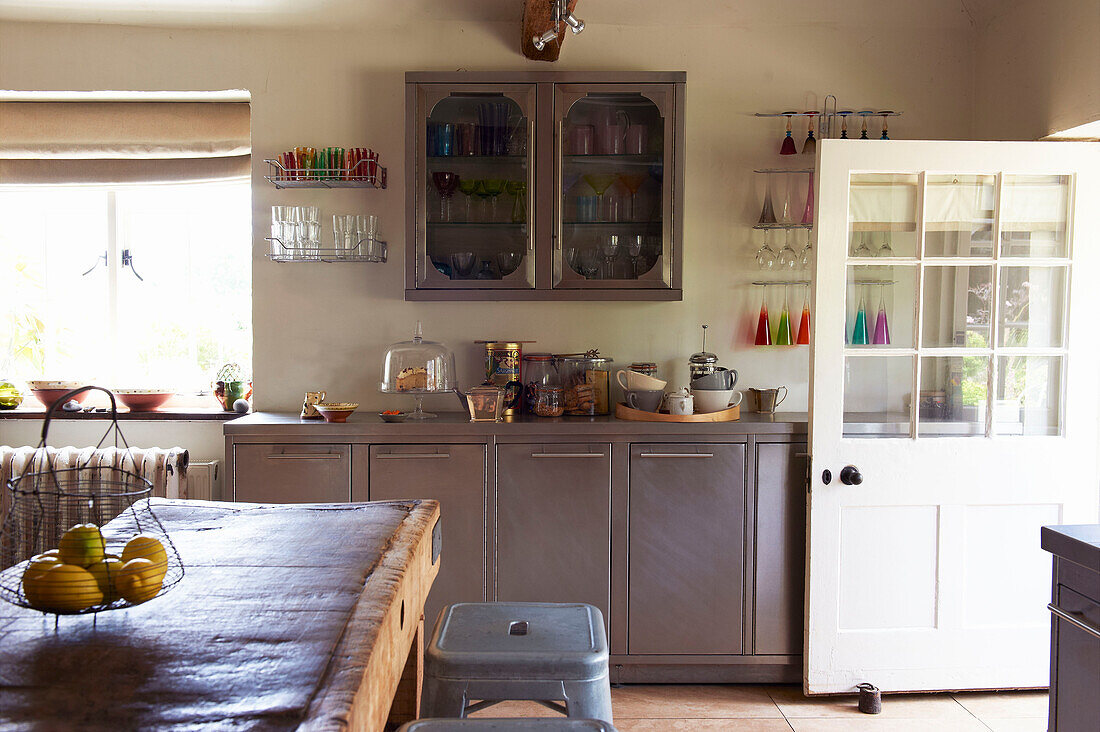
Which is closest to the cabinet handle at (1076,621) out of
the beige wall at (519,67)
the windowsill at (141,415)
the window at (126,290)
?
the beige wall at (519,67)

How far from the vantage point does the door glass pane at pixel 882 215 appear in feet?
9.80

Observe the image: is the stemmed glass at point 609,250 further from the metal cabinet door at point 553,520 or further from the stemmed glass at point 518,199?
the metal cabinet door at point 553,520

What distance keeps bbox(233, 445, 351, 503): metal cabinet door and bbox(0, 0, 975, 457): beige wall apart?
0.50 metres

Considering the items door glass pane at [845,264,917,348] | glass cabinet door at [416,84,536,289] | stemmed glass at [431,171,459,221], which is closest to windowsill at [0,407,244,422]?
glass cabinet door at [416,84,536,289]

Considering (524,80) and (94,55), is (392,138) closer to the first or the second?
(524,80)

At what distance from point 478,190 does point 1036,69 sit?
86.6 inches

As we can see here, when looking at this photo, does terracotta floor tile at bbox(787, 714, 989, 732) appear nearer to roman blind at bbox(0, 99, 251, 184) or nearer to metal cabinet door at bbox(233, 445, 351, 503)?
metal cabinet door at bbox(233, 445, 351, 503)

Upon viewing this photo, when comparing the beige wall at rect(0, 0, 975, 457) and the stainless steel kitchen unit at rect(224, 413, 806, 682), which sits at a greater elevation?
the beige wall at rect(0, 0, 975, 457)

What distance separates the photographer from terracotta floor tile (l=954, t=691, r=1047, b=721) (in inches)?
115

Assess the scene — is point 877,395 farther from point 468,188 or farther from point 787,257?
point 468,188

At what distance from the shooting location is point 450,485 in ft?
10.1

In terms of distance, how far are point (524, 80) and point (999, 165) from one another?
5.90 feet

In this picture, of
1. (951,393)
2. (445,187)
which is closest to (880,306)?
(951,393)

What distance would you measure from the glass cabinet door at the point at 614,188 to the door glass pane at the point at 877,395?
0.76 metres
